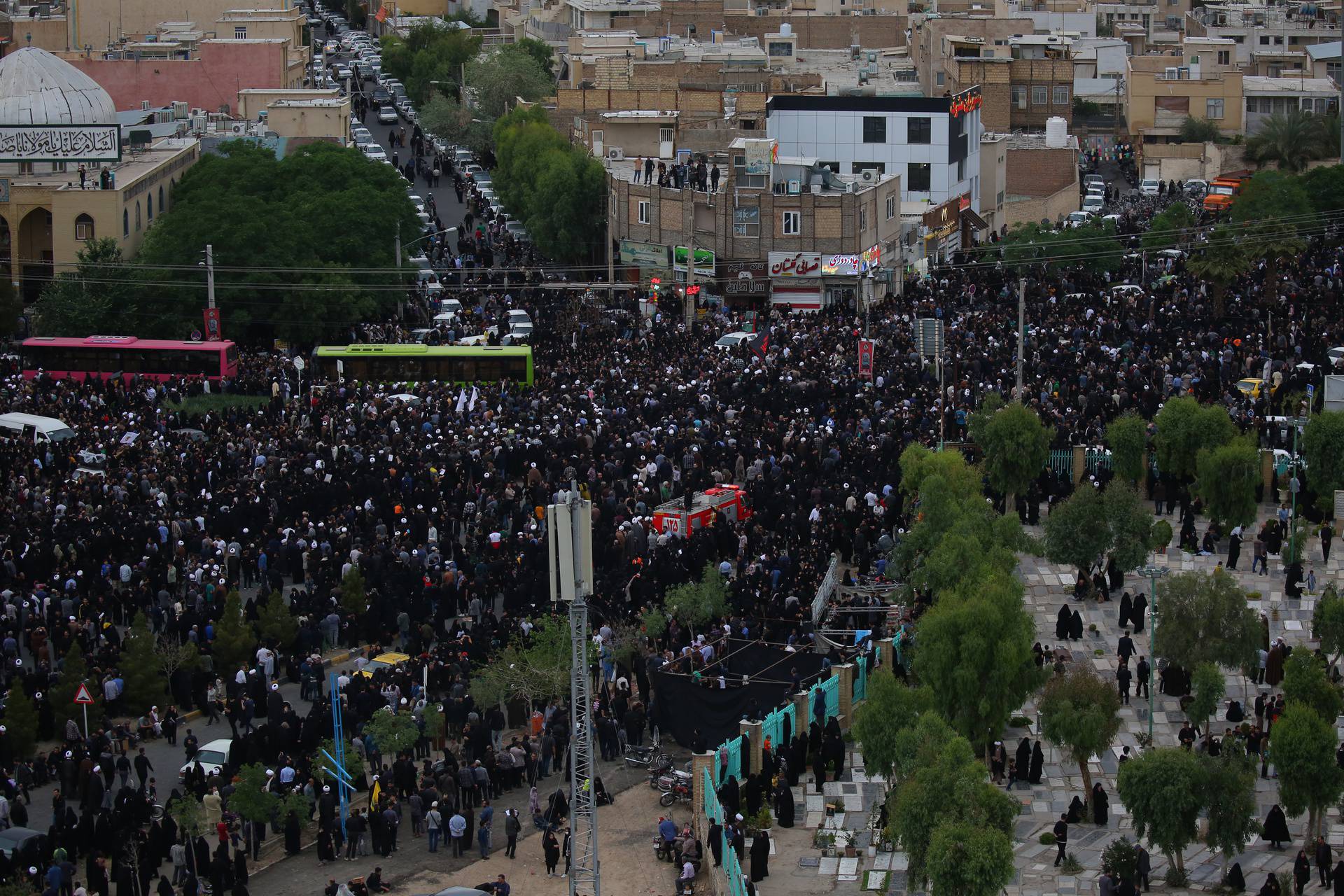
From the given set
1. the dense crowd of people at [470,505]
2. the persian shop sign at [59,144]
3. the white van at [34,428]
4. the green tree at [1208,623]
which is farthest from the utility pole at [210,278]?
the green tree at [1208,623]

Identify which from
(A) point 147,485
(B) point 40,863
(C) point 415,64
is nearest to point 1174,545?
(A) point 147,485

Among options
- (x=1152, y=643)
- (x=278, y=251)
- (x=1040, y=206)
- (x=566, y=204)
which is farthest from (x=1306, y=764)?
(x=1040, y=206)

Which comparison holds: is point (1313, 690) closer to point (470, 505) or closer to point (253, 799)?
point (253, 799)

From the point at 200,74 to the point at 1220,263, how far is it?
42.2 metres

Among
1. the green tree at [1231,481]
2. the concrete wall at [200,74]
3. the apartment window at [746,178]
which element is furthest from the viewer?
the concrete wall at [200,74]

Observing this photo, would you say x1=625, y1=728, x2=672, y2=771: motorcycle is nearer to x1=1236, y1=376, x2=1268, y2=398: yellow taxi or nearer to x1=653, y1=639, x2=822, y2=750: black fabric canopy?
x1=653, y1=639, x2=822, y2=750: black fabric canopy

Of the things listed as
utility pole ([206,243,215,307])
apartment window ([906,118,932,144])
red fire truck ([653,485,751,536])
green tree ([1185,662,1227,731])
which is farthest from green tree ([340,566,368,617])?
apartment window ([906,118,932,144])

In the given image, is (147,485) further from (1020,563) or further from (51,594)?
(1020,563)

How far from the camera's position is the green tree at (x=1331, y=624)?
2977cm

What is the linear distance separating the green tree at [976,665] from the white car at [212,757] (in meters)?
8.20

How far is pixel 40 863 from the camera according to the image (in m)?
26.1

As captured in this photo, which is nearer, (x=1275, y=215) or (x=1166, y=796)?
(x=1166, y=796)

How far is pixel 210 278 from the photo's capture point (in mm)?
53312

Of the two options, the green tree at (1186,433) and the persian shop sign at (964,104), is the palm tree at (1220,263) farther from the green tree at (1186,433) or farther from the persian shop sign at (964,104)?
the persian shop sign at (964,104)
